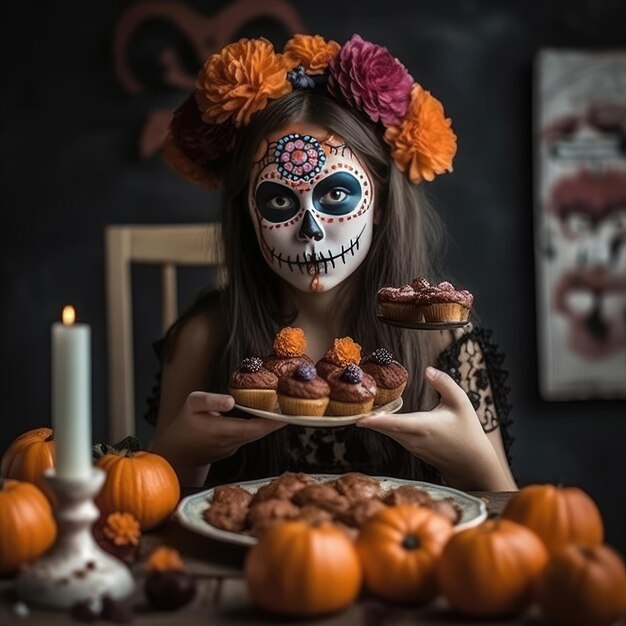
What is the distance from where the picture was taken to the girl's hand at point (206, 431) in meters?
1.28

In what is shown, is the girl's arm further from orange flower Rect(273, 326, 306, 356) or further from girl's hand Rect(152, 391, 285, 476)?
orange flower Rect(273, 326, 306, 356)

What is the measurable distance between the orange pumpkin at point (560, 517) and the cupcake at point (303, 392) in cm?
37

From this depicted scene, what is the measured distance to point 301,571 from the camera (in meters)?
0.82

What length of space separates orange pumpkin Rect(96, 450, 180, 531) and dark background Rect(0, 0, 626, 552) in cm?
140

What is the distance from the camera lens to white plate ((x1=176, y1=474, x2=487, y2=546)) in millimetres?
989

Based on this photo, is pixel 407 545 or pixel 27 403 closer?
pixel 407 545

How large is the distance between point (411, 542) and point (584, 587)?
0.49 feet

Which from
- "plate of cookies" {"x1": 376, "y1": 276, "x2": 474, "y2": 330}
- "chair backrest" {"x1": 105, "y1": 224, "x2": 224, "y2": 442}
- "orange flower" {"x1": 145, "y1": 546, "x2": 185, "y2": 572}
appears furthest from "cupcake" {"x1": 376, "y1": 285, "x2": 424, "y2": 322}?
"chair backrest" {"x1": 105, "y1": 224, "x2": 224, "y2": 442}

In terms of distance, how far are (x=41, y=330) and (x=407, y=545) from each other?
177cm

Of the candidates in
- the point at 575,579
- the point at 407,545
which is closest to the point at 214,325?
the point at 407,545

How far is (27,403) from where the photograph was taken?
2506 mm

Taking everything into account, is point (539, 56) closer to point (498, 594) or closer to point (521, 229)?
point (521, 229)

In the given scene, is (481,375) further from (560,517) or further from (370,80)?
(560,517)

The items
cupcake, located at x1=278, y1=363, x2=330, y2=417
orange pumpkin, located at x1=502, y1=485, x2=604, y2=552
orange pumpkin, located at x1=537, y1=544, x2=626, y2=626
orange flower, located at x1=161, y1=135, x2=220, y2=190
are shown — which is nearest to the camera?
orange pumpkin, located at x1=537, y1=544, x2=626, y2=626
